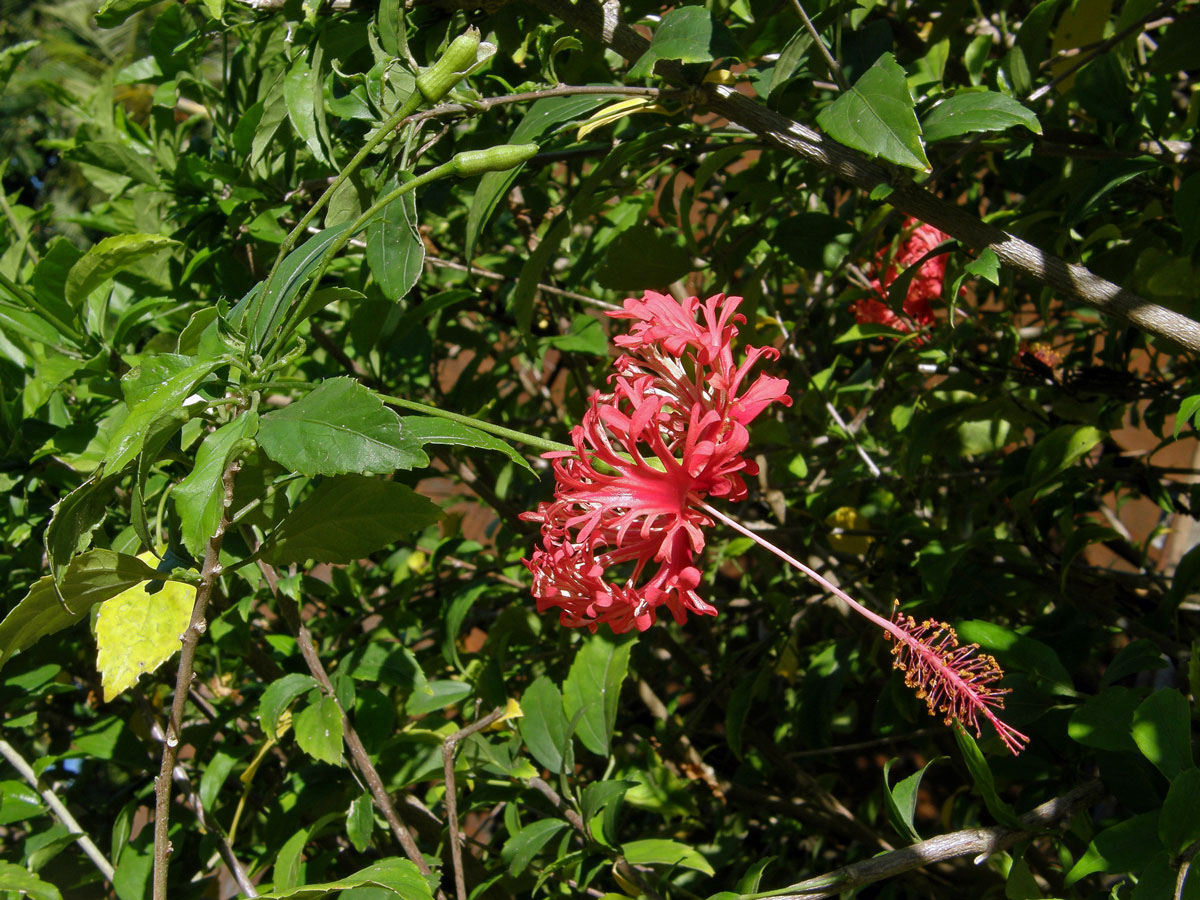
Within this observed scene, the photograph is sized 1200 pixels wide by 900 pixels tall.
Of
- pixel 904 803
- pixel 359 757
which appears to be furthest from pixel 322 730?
pixel 904 803

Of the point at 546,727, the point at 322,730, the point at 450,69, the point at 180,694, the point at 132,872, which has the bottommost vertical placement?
the point at 132,872

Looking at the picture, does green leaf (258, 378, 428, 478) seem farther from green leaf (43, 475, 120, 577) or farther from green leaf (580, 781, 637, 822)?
green leaf (580, 781, 637, 822)

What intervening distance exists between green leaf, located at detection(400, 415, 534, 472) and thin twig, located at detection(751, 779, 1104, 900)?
1.51 feet

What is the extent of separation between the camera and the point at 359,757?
1157mm

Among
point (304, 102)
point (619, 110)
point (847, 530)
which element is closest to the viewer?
point (619, 110)

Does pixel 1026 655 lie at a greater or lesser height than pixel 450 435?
lesser

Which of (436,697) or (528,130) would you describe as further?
(436,697)

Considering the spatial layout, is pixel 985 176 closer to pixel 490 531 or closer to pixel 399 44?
pixel 490 531

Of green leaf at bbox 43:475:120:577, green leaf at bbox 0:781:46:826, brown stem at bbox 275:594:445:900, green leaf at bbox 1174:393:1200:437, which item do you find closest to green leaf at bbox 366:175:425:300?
green leaf at bbox 43:475:120:577

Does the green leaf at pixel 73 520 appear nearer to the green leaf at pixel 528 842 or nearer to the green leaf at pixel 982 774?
the green leaf at pixel 528 842

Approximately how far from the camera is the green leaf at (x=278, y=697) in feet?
3.85

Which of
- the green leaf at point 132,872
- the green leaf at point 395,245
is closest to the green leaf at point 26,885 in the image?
the green leaf at point 132,872

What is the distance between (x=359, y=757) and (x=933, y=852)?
64cm

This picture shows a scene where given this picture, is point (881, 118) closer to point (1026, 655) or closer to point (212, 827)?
point (1026, 655)
